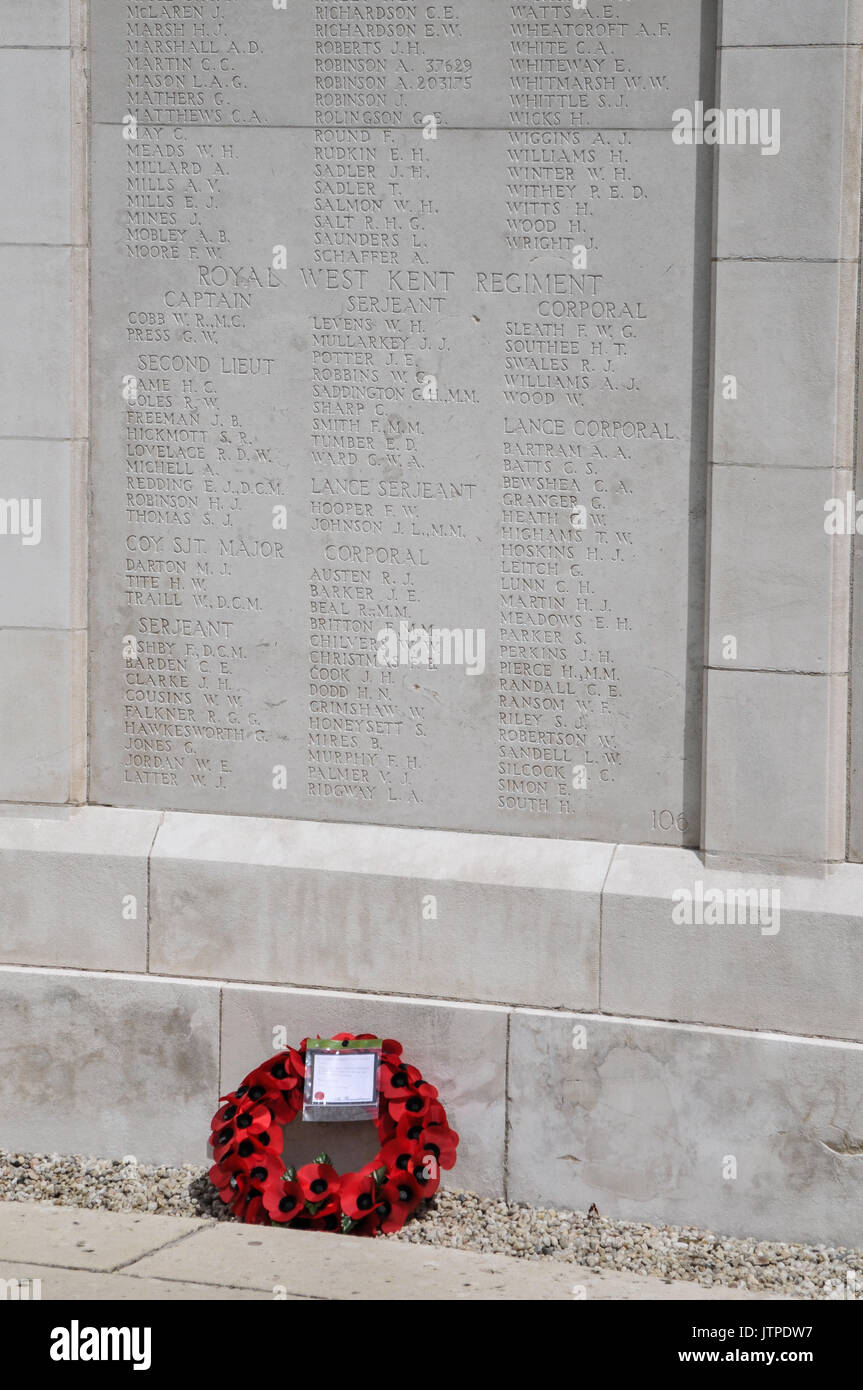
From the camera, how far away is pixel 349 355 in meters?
6.02

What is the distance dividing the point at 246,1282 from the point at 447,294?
133 inches

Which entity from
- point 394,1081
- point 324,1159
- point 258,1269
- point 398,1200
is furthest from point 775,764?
point 258,1269

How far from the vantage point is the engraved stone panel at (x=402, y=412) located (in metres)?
→ 5.76

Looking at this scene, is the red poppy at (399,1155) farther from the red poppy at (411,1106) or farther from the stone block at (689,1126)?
the stone block at (689,1126)

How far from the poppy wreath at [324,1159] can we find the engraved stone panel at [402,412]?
96 cm

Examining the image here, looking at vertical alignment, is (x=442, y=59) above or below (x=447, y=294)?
above

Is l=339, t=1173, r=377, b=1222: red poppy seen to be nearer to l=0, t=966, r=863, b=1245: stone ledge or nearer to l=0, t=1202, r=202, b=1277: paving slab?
l=0, t=966, r=863, b=1245: stone ledge

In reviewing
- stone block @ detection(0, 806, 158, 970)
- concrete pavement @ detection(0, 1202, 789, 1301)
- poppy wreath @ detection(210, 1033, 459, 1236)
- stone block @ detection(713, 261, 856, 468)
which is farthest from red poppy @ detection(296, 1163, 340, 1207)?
stone block @ detection(713, 261, 856, 468)

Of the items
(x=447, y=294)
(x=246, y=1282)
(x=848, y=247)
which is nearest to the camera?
(x=246, y=1282)

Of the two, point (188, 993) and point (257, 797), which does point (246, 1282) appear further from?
point (257, 797)

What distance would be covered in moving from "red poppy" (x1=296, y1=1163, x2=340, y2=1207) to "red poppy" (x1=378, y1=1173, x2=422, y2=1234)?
17 cm

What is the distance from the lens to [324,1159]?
5.87m

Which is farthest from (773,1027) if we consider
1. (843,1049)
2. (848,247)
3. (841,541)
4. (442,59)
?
(442,59)

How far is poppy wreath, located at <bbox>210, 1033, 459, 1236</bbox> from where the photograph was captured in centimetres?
564
